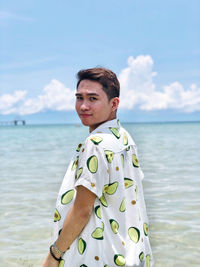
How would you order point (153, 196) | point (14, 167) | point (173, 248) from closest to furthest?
point (173, 248), point (153, 196), point (14, 167)

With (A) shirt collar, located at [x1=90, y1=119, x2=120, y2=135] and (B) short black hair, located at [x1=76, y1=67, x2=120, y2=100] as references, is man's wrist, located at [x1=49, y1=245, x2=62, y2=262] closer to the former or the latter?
(A) shirt collar, located at [x1=90, y1=119, x2=120, y2=135]

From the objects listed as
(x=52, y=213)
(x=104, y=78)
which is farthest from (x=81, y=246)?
(x=52, y=213)

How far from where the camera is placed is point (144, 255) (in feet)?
6.28

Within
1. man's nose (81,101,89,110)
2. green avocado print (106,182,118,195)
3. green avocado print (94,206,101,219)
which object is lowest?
green avocado print (94,206,101,219)

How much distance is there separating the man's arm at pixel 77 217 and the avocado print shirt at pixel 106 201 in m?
0.03

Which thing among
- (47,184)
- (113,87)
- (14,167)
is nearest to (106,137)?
(113,87)

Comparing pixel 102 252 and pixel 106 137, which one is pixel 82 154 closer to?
pixel 106 137

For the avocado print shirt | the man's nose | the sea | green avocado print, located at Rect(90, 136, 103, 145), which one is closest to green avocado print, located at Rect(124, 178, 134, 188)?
the avocado print shirt

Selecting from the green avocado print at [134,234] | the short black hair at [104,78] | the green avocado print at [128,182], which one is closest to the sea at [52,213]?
the green avocado print at [134,234]

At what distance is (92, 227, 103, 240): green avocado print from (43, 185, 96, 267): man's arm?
56 millimetres

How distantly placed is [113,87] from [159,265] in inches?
98.4

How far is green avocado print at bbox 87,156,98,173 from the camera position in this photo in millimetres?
1690

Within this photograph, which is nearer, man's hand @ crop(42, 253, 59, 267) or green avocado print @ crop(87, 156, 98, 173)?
green avocado print @ crop(87, 156, 98, 173)

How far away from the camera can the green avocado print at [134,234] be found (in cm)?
186
